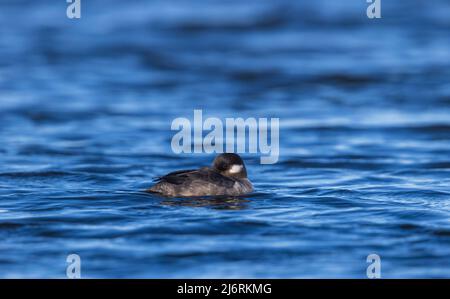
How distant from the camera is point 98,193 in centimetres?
1310

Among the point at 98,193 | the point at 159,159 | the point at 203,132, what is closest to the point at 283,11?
the point at 203,132

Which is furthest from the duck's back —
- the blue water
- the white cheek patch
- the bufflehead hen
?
the white cheek patch

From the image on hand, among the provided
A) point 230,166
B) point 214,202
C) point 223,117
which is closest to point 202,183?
point 214,202

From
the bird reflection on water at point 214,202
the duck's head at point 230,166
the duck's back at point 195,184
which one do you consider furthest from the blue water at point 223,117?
the duck's head at point 230,166

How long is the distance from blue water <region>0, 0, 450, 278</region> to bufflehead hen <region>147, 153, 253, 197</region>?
0.16 m

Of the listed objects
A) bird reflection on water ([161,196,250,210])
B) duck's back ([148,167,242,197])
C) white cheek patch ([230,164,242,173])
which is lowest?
bird reflection on water ([161,196,250,210])

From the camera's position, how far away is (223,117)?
772 inches

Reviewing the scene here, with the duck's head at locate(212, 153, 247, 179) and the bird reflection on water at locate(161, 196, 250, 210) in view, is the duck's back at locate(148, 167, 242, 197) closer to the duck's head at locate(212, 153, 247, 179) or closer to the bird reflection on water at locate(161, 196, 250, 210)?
the bird reflection on water at locate(161, 196, 250, 210)

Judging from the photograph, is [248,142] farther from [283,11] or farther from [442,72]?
[283,11]

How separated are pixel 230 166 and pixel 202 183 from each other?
2.14 feet

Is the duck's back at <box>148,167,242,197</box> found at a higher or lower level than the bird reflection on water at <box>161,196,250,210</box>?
higher

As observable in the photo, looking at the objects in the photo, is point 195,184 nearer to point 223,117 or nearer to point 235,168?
point 235,168

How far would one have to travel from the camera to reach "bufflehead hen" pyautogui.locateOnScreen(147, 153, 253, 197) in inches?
491

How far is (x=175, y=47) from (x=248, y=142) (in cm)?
1154
